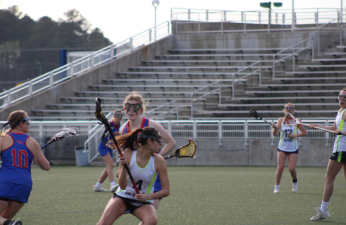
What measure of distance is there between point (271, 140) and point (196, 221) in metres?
11.8

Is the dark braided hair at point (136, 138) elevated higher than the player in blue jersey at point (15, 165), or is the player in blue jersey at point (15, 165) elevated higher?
the dark braided hair at point (136, 138)

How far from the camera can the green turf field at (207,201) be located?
25.6 feet

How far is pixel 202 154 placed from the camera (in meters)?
19.6

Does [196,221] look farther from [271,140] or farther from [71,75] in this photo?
[71,75]

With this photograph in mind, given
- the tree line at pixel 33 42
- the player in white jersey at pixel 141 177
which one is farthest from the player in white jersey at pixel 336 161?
the tree line at pixel 33 42

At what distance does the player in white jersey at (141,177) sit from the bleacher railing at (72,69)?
19.9 m

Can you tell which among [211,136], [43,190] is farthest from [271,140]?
[43,190]

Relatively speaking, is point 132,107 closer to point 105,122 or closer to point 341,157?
point 105,122

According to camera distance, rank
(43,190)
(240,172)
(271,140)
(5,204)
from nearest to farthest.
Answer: (5,204) < (43,190) < (240,172) < (271,140)

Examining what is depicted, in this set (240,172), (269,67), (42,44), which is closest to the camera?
(240,172)

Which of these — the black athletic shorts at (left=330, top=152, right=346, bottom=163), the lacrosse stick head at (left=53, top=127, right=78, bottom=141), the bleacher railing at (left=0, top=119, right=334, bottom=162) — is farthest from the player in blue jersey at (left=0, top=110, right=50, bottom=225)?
the bleacher railing at (left=0, top=119, right=334, bottom=162)

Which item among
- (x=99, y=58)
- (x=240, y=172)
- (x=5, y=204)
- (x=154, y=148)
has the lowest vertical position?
(x=240, y=172)

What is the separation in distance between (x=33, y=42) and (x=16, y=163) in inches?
2527

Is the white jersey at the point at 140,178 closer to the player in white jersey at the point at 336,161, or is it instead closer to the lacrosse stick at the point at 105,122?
the lacrosse stick at the point at 105,122
